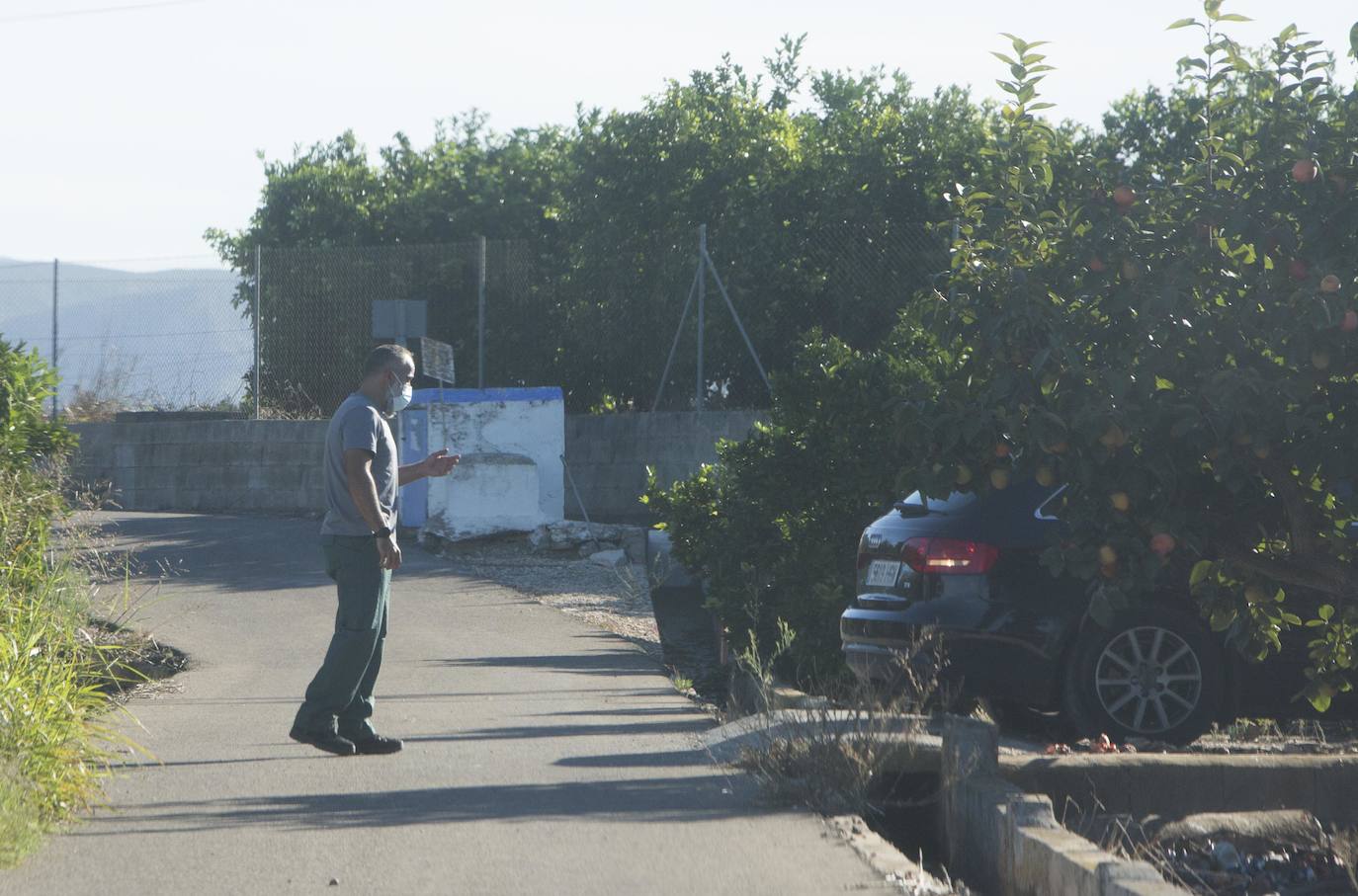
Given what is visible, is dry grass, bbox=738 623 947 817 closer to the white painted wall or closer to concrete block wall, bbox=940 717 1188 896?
concrete block wall, bbox=940 717 1188 896

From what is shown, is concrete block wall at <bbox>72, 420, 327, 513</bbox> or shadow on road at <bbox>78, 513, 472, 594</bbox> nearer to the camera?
shadow on road at <bbox>78, 513, 472, 594</bbox>

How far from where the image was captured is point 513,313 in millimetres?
21781

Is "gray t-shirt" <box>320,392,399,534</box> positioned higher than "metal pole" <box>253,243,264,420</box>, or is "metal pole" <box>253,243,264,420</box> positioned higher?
"metal pole" <box>253,243,264,420</box>

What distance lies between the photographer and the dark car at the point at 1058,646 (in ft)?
26.8

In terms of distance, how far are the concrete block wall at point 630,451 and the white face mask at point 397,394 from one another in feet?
35.7

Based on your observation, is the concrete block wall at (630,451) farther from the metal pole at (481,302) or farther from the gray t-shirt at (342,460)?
the gray t-shirt at (342,460)

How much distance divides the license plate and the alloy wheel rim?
1.04 meters

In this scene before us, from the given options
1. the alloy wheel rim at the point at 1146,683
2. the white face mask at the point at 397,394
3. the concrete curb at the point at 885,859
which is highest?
the white face mask at the point at 397,394

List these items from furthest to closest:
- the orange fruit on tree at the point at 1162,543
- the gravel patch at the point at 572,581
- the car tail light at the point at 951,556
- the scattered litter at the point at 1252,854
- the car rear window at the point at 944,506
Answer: the gravel patch at the point at 572,581
the car rear window at the point at 944,506
the car tail light at the point at 951,556
the orange fruit on tree at the point at 1162,543
the scattered litter at the point at 1252,854

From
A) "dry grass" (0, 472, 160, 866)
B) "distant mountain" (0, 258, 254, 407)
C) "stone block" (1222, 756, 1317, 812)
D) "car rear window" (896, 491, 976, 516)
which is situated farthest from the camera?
"distant mountain" (0, 258, 254, 407)

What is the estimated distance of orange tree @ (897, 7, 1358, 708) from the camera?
6277mm

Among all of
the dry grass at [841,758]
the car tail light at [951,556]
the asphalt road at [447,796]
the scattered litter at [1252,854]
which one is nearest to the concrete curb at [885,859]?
the asphalt road at [447,796]

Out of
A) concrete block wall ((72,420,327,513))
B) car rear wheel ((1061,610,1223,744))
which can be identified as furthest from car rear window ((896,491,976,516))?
concrete block wall ((72,420,327,513))

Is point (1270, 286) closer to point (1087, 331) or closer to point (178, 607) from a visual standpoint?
point (1087, 331)
